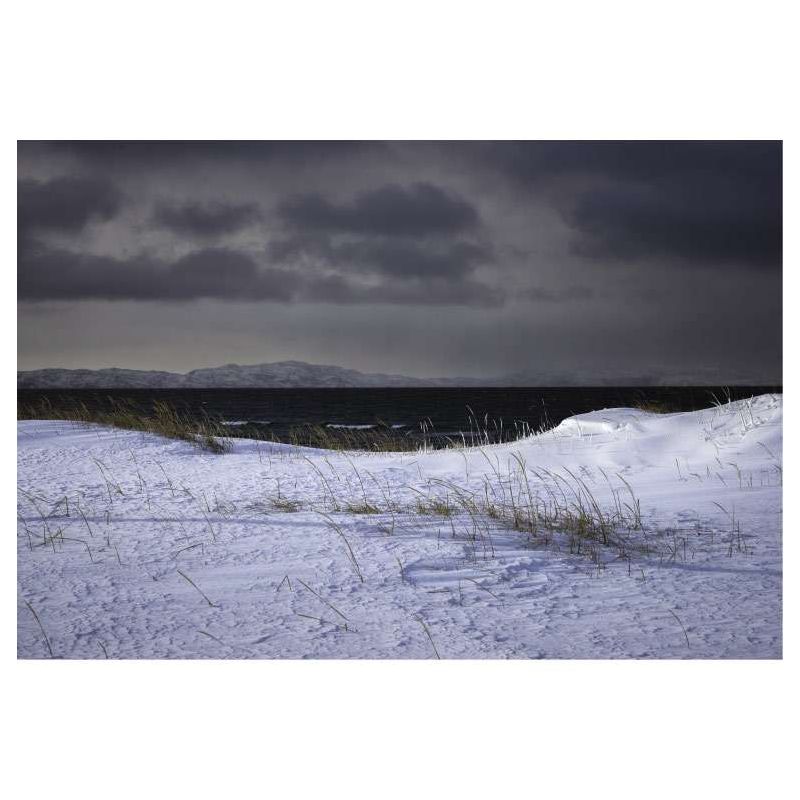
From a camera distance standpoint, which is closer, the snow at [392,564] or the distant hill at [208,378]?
the snow at [392,564]

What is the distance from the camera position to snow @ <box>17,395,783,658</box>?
2.24 meters

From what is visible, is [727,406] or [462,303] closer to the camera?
[727,406]

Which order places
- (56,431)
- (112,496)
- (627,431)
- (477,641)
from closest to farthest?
1. (477,641)
2. (112,496)
3. (627,431)
4. (56,431)

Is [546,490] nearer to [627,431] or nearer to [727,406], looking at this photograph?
[627,431]

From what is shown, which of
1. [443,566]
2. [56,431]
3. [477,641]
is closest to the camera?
[477,641]

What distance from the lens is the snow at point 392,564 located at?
88.4 inches

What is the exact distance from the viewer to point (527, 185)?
4730 mm

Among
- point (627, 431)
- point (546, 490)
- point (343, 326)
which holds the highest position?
point (343, 326)

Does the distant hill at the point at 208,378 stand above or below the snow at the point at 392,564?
above

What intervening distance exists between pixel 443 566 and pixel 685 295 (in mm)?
3850

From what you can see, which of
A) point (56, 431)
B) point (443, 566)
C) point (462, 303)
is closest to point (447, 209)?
point (462, 303)

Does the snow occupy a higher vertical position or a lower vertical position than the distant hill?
lower

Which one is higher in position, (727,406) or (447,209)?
(447,209)

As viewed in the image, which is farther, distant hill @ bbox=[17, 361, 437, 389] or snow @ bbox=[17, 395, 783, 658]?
distant hill @ bbox=[17, 361, 437, 389]
